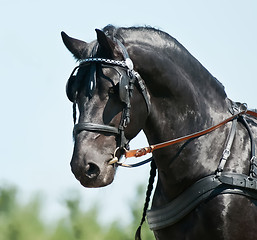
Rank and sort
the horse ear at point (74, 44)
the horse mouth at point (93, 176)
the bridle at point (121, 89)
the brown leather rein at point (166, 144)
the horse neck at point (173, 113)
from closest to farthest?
the horse mouth at point (93, 176) → the bridle at point (121, 89) → the brown leather rein at point (166, 144) → the horse neck at point (173, 113) → the horse ear at point (74, 44)

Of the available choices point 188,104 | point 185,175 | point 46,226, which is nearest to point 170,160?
point 185,175

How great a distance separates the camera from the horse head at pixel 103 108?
5301 mm

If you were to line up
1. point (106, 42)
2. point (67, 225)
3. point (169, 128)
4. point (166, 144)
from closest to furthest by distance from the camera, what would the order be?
point (106, 42) < point (166, 144) < point (169, 128) < point (67, 225)

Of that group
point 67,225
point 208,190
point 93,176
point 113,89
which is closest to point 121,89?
point 113,89

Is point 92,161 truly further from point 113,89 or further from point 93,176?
point 113,89

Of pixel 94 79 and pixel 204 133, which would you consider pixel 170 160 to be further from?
pixel 94 79

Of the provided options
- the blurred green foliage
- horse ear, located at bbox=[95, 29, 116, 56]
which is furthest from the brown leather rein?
the blurred green foliage

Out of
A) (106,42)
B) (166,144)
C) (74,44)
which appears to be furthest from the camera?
Result: (74,44)

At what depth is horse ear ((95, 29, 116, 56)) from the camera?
546cm

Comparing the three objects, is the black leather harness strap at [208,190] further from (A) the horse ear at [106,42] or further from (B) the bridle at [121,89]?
(A) the horse ear at [106,42]

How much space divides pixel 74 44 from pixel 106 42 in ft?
1.97

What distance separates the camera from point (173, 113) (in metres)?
5.90

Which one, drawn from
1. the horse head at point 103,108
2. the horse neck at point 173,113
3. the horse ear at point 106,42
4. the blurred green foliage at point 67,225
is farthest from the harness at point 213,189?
the blurred green foliage at point 67,225

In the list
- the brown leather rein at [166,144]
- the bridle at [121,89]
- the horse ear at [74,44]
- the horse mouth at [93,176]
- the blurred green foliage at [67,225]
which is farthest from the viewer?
the blurred green foliage at [67,225]
